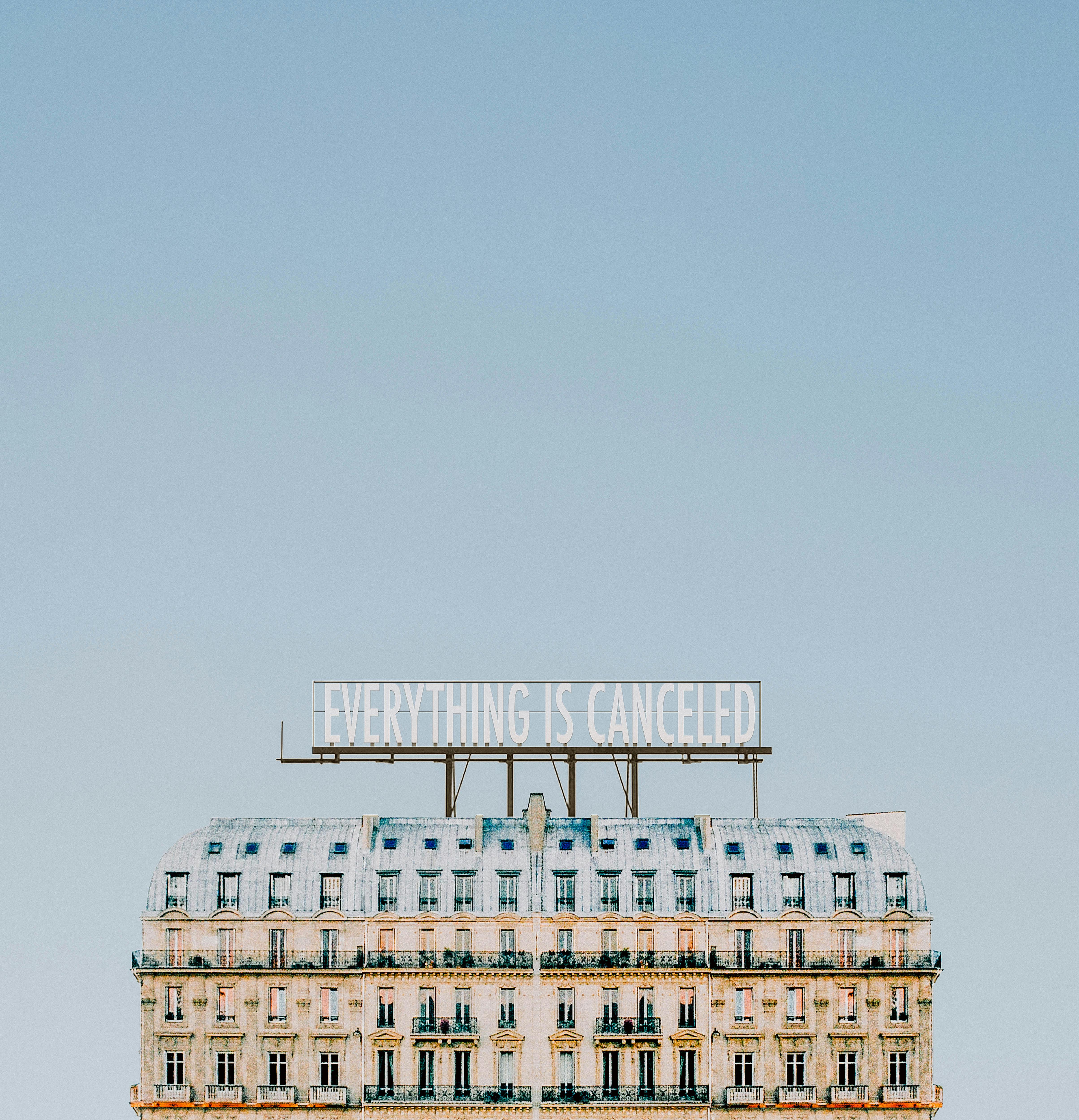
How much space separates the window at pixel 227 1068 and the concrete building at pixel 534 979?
0.46ft

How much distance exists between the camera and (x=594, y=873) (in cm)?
A: 15275

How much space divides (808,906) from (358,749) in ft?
103

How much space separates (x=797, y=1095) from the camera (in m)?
149

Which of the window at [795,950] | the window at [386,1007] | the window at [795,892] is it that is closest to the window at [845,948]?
the window at [795,950]

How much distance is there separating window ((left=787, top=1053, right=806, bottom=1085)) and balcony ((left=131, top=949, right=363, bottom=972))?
27.5 metres

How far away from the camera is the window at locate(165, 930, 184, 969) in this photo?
5940 inches

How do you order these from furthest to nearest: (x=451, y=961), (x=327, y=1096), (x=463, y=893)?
(x=463, y=893), (x=451, y=961), (x=327, y=1096)

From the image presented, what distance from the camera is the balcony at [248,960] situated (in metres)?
151

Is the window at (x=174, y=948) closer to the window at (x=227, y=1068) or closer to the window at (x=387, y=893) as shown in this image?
the window at (x=227, y=1068)

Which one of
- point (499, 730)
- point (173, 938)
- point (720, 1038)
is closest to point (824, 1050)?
point (720, 1038)

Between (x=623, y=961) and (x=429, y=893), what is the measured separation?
1307 centimetres

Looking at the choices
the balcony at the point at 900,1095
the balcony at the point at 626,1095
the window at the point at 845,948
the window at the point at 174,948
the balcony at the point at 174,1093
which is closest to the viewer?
the balcony at the point at 174,1093

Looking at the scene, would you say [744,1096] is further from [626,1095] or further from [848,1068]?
[626,1095]

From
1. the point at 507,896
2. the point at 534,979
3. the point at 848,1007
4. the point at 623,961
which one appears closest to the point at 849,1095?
the point at 848,1007
